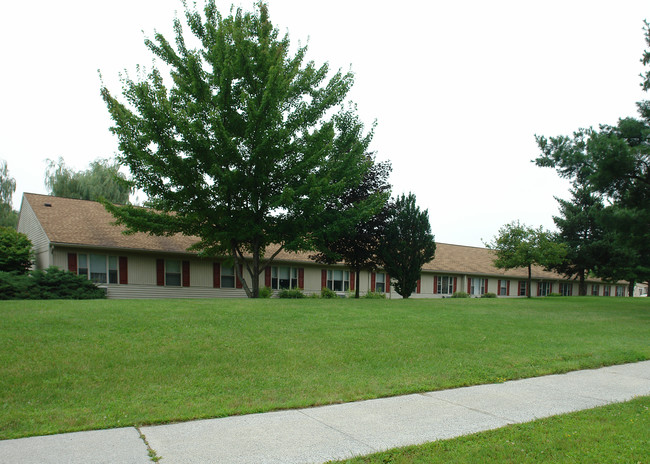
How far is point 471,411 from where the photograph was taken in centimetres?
609

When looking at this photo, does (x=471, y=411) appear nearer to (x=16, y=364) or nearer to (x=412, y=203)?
(x=16, y=364)

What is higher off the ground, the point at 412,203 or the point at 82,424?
the point at 412,203

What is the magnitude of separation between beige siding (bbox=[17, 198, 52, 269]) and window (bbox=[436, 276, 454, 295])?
2720 cm

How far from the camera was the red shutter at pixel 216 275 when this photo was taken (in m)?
26.6

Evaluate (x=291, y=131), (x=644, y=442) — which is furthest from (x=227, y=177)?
(x=644, y=442)

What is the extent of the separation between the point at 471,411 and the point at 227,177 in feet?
44.5

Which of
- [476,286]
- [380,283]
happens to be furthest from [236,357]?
[476,286]

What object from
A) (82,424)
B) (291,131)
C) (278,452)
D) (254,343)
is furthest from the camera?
(291,131)

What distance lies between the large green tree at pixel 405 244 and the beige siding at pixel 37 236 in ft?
52.3

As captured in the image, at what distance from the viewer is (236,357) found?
846cm

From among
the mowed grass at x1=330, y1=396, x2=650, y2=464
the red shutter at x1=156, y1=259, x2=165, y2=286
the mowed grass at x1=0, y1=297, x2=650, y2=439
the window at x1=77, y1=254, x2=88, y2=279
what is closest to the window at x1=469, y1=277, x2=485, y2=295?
the red shutter at x1=156, y1=259, x2=165, y2=286

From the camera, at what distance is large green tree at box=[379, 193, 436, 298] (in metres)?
24.0

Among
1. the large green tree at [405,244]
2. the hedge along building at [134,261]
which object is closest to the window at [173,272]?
the hedge along building at [134,261]

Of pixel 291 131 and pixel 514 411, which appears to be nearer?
pixel 514 411
